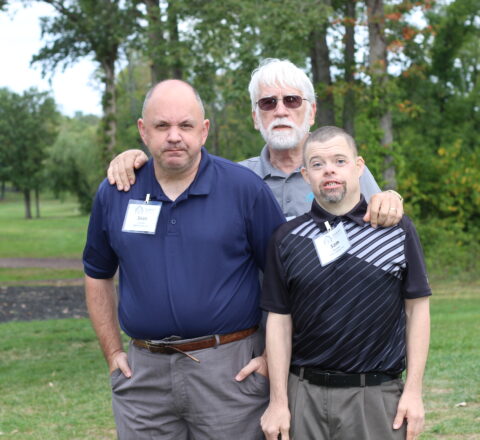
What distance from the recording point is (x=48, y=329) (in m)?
12.0

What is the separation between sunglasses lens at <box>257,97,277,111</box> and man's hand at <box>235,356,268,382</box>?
1.21m

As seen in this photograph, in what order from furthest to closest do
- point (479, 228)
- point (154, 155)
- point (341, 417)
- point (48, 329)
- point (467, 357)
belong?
1. point (479, 228)
2. point (48, 329)
3. point (467, 357)
4. point (154, 155)
5. point (341, 417)

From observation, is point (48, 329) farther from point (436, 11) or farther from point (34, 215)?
point (34, 215)

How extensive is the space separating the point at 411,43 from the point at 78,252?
1672 centimetres

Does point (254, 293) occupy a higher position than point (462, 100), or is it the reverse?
point (462, 100)

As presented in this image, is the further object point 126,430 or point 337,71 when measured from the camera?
point 337,71

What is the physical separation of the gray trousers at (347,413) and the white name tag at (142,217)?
94 centimetres

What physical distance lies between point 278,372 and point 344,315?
0.37m

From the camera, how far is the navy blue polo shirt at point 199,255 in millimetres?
3342

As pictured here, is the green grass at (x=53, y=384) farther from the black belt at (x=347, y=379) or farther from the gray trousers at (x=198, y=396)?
the black belt at (x=347, y=379)

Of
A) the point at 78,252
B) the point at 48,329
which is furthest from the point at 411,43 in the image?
the point at 78,252

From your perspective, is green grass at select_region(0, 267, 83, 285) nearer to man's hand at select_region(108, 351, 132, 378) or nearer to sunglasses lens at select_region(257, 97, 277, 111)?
man's hand at select_region(108, 351, 132, 378)

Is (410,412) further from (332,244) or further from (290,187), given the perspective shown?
(290,187)

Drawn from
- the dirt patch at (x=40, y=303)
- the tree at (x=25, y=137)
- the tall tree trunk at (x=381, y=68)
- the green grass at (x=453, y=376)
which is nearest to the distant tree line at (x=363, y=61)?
the tall tree trunk at (x=381, y=68)
